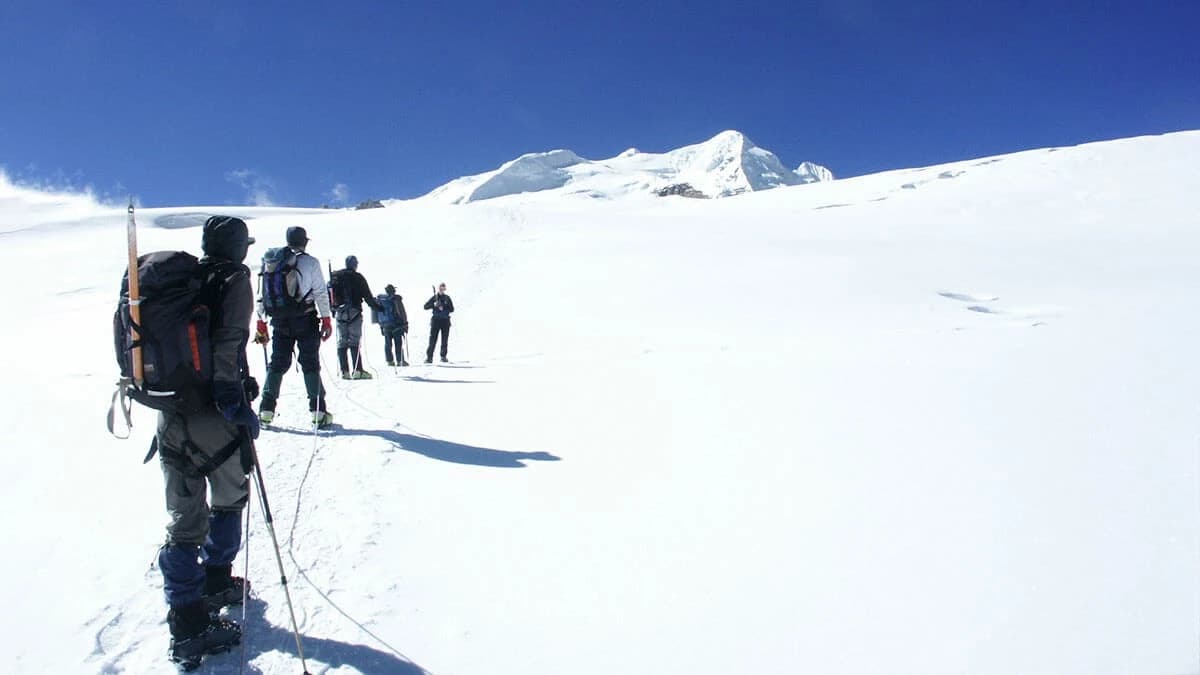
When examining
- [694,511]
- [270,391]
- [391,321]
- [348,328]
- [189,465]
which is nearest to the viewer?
[189,465]

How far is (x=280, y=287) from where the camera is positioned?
618 cm

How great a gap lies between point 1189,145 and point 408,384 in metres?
49.9

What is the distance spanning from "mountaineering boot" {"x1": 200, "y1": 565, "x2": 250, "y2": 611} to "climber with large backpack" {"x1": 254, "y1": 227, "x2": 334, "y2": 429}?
10.7 ft

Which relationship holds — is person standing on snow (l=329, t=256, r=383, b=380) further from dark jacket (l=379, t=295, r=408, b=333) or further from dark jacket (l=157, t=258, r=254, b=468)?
dark jacket (l=157, t=258, r=254, b=468)

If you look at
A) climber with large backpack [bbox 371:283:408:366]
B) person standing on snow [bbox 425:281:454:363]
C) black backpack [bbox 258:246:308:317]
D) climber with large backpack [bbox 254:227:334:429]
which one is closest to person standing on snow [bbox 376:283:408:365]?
climber with large backpack [bbox 371:283:408:366]

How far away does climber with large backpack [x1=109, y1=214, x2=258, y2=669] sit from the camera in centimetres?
278

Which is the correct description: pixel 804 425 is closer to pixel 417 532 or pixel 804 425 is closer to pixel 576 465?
pixel 576 465

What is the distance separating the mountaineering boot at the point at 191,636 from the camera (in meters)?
2.84

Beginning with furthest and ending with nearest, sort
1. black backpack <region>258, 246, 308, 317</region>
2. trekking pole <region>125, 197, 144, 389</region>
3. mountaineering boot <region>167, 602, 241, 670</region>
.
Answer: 1. black backpack <region>258, 246, 308, 317</region>
2. mountaineering boot <region>167, 602, 241, 670</region>
3. trekking pole <region>125, 197, 144, 389</region>

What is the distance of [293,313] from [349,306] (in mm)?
3126

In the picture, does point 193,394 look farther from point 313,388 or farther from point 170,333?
point 313,388

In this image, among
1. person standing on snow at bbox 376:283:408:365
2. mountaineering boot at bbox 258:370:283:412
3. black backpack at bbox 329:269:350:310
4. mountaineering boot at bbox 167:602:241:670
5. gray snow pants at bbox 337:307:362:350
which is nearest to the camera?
mountaineering boot at bbox 167:602:241:670

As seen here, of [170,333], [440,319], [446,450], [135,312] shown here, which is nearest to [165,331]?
[170,333]

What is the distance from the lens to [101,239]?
33625 mm
